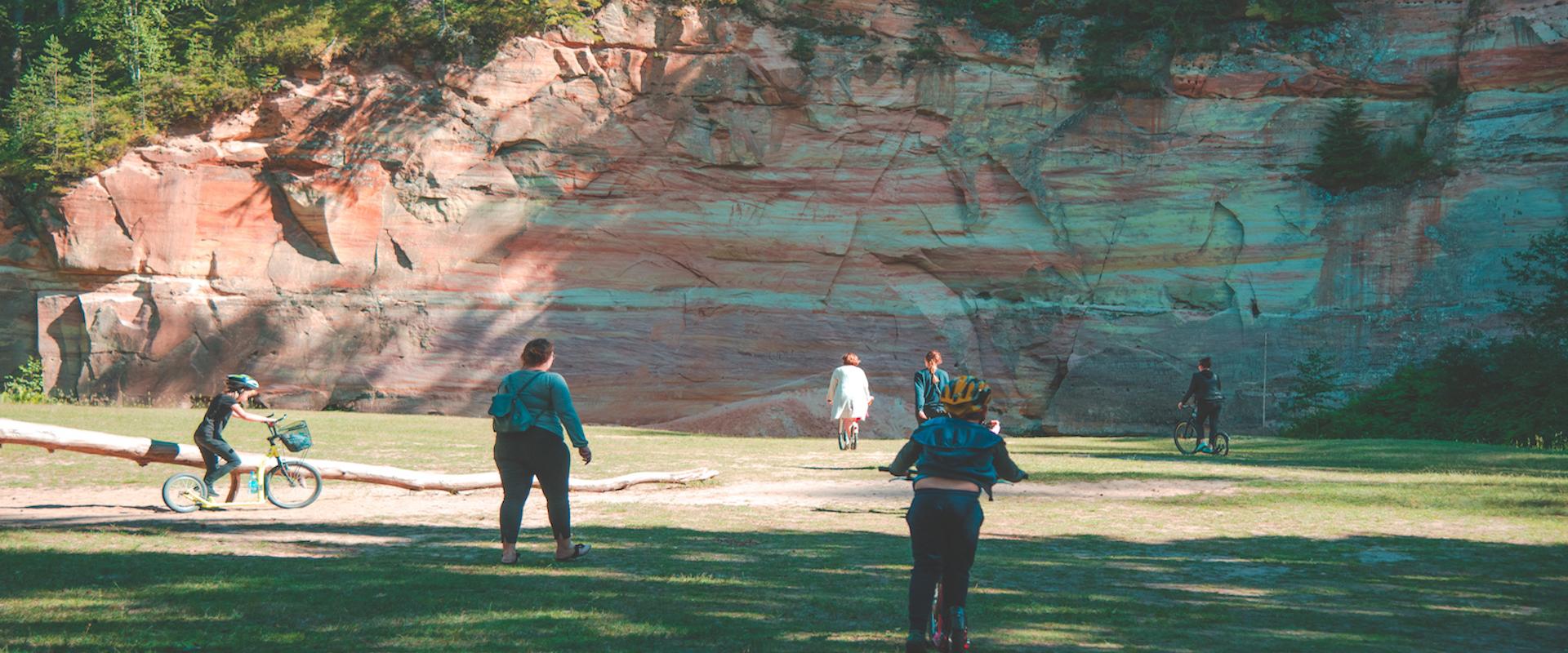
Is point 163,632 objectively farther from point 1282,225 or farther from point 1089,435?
point 1282,225

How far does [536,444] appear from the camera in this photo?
7906mm

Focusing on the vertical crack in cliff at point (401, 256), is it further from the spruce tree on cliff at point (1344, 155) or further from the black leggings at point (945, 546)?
A: the black leggings at point (945, 546)

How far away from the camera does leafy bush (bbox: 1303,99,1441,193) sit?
32750mm

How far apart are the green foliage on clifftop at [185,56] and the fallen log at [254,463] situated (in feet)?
77.5

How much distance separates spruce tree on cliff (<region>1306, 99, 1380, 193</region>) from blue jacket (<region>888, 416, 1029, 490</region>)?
31436mm

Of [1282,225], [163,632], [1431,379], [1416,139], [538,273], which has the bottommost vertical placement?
[163,632]

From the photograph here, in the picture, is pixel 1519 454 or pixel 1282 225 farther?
pixel 1282 225

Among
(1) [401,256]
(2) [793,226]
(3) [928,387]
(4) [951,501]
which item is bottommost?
(4) [951,501]

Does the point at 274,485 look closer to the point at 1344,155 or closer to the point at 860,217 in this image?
the point at 860,217

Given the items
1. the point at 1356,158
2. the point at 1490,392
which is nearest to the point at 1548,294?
the point at 1490,392

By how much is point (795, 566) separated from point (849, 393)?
11.2 m

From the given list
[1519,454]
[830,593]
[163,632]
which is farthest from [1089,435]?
[163,632]

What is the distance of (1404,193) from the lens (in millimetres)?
32500

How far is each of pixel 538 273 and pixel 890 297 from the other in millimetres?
10248
